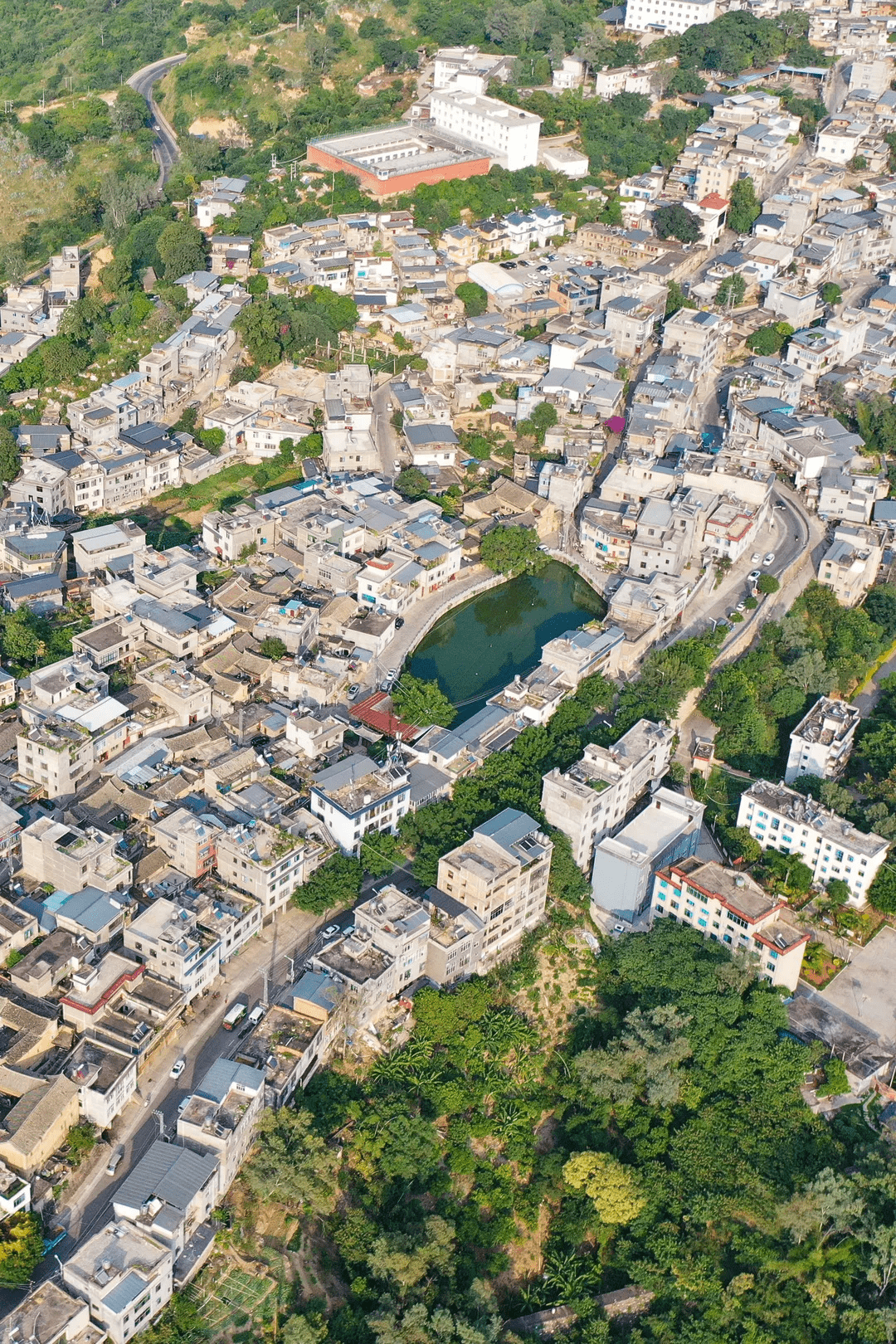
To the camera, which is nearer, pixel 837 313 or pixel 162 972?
pixel 162 972

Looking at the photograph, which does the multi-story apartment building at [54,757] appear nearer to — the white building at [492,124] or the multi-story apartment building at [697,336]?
the multi-story apartment building at [697,336]

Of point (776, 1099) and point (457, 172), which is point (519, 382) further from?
point (776, 1099)

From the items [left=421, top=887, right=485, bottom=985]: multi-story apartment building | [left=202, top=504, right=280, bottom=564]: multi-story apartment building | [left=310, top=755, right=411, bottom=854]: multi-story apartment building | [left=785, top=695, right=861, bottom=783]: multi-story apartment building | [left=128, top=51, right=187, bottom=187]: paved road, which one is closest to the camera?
[left=421, top=887, right=485, bottom=985]: multi-story apartment building

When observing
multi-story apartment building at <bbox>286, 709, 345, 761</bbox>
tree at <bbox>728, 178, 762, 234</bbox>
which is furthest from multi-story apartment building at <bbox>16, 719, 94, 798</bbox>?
tree at <bbox>728, 178, 762, 234</bbox>

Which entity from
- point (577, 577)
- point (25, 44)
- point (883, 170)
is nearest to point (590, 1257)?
point (577, 577)

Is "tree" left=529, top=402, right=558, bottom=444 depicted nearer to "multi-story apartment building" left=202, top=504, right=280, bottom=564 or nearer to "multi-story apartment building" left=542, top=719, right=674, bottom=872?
"multi-story apartment building" left=202, top=504, right=280, bottom=564
